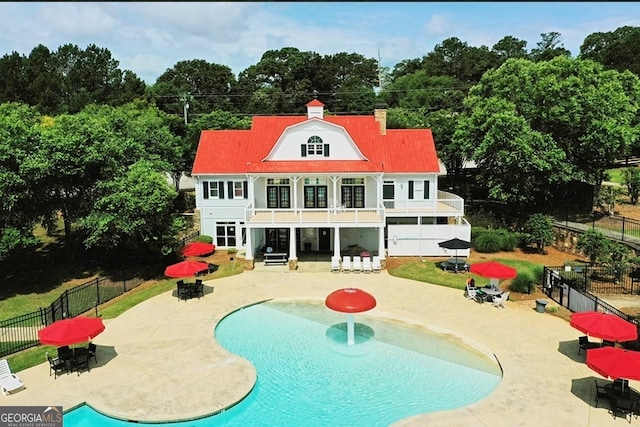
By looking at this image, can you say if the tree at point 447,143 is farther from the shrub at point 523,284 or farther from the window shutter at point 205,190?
the window shutter at point 205,190

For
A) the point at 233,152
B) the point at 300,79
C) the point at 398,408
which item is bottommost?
the point at 398,408

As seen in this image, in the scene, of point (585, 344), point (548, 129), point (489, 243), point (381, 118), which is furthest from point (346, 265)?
point (548, 129)

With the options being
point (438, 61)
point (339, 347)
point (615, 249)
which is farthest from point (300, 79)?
point (339, 347)

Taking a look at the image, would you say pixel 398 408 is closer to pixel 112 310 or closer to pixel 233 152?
pixel 112 310

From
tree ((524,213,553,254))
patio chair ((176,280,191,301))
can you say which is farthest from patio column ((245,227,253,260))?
tree ((524,213,553,254))

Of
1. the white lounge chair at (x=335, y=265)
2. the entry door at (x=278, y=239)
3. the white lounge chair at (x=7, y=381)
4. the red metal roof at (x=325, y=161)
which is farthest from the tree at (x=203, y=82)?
the white lounge chair at (x=7, y=381)

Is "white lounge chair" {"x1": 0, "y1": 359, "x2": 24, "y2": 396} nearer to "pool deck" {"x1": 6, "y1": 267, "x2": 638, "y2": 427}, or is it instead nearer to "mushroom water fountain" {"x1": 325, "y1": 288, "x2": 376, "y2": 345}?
"pool deck" {"x1": 6, "y1": 267, "x2": 638, "y2": 427}
